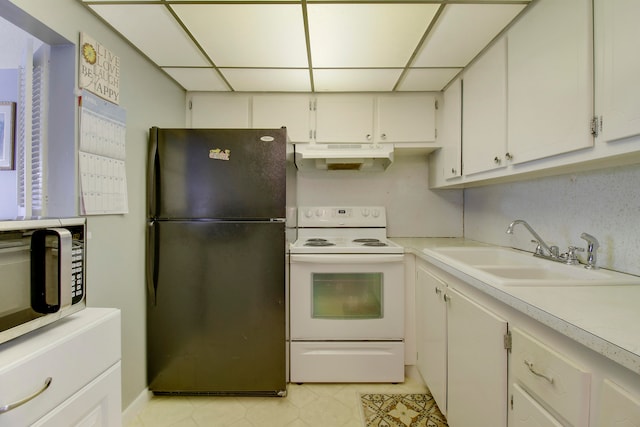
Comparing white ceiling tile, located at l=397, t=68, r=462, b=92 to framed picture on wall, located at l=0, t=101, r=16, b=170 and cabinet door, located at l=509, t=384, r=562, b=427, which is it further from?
framed picture on wall, located at l=0, t=101, r=16, b=170

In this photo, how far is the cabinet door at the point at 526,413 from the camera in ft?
2.45

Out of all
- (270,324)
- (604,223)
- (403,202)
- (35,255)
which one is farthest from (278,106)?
(604,223)

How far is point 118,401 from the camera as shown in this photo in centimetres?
94

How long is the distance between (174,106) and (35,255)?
5.12 feet

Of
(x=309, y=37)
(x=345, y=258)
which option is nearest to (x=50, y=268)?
(x=345, y=258)

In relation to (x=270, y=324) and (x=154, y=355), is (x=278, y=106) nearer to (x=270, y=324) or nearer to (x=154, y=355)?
(x=270, y=324)

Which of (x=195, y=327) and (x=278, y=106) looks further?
(x=278, y=106)

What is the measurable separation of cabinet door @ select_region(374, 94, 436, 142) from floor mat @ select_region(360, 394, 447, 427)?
183 centimetres

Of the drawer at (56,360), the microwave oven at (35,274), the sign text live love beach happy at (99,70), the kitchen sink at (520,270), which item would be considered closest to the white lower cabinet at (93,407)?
the drawer at (56,360)

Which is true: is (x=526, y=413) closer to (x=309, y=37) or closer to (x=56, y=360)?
(x=56, y=360)

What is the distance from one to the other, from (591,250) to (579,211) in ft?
0.75

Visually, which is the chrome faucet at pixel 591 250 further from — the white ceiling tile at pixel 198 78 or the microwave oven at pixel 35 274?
the white ceiling tile at pixel 198 78

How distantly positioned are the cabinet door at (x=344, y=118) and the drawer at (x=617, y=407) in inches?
73.6

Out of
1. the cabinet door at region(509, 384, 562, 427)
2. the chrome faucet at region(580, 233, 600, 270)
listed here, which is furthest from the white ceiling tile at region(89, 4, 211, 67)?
the chrome faucet at region(580, 233, 600, 270)
